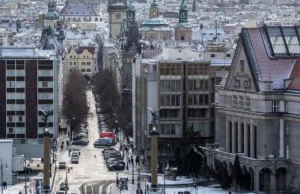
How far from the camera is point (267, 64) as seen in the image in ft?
253

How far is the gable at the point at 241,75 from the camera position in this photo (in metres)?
77.9

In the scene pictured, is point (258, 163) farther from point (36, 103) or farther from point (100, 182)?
point (36, 103)

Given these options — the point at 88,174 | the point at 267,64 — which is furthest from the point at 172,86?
the point at 267,64

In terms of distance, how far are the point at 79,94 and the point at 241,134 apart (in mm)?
48787

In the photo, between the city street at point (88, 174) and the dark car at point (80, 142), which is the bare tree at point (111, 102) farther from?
the city street at point (88, 174)

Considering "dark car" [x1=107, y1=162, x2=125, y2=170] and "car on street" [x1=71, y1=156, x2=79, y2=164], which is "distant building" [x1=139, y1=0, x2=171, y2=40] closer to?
"car on street" [x1=71, y1=156, x2=79, y2=164]

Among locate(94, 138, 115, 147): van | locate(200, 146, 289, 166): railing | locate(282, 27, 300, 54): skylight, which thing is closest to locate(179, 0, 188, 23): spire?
locate(94, 138, 115, 147): van

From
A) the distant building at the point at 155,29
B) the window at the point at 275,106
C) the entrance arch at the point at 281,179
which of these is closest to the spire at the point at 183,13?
the distant building at the point at 155,29

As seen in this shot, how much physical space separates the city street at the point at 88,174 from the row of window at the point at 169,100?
470 cm

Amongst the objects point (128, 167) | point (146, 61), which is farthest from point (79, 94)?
point (128, 167)

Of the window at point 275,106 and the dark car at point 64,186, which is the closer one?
the dark car at point 64,186

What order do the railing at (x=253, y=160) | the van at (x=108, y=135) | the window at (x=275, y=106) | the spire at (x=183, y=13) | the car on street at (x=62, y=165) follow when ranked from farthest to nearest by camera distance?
the spire at (x=183, y=13) → the van at (x=108, y=135) → the car on street at (x=62, y=165) → the window at (x=275, y=106) → the railing at (x=253, y=160)

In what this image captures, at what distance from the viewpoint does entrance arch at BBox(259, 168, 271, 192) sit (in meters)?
75.4

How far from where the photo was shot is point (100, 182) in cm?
7919
